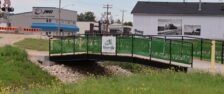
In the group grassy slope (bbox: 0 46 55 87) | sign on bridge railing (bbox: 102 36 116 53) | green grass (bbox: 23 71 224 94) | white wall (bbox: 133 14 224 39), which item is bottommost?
grassy slope (bbox: 0 46 55 87)

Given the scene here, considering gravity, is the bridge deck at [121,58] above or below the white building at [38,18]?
below

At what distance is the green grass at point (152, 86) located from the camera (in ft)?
45.5

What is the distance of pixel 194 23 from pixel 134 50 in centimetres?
3774

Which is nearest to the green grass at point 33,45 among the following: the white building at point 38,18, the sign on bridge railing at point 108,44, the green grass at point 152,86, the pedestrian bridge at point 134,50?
the pedestrian bridge at point 134,50

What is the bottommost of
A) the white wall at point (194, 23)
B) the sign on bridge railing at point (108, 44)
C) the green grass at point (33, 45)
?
the green grass at point (33, 45)

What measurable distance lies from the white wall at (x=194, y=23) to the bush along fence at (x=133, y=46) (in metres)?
31.6

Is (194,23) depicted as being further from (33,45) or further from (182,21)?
(33,45)

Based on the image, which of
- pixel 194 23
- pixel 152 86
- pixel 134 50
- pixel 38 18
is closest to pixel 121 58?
pixel 134 50

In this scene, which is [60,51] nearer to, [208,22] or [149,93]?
[149,93]

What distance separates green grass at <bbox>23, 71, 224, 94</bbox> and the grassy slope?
13.3 metres

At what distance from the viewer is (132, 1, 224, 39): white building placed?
68625 millimetres

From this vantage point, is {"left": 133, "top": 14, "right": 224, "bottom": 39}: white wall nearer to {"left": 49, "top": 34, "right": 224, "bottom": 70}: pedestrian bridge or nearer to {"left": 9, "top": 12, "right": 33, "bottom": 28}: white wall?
{"left": 49, "top": 34, "right": 224, "bottom": 70}: pedestrian bridge

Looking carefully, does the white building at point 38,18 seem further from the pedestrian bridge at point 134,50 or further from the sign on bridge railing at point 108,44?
the sign on bridge railing at point 108,44

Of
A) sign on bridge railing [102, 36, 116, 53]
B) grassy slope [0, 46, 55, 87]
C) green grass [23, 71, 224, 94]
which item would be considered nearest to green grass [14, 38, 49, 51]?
grassy slope [0, 46, 55, 87]
